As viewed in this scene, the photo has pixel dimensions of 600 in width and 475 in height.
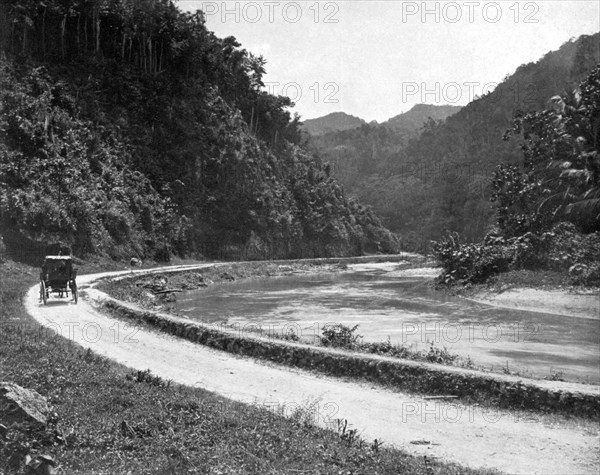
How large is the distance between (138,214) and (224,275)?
11749 millimetres

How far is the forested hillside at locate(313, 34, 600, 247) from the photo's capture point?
4124 inches

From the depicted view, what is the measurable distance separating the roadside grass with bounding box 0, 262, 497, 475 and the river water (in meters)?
6.61

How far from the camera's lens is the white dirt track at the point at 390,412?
7.41 m

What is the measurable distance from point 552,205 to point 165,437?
117 ft

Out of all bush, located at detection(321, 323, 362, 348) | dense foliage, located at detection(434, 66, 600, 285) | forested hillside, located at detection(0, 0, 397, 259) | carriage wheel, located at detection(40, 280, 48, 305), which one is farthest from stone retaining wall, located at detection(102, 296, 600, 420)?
forested hillside, located at detection(0, 0, 397, 259)

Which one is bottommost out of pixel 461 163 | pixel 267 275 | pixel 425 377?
pixel 267 275

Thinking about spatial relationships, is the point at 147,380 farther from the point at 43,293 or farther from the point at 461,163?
the point at 461,163

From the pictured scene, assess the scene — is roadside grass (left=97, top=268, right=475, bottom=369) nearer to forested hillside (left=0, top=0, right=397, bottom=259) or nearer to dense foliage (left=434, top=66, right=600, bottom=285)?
forested hillside (left=0, top=0, right=397, bottom=259)

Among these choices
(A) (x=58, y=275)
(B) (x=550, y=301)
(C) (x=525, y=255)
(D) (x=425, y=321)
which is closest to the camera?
(A) (x=58, y=275)

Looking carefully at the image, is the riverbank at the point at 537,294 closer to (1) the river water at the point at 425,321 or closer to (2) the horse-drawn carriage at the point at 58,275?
(1) the river water at the point at 425,321

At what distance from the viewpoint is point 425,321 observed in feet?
→ 72.3

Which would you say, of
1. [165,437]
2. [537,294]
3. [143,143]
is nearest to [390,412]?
[165,437]

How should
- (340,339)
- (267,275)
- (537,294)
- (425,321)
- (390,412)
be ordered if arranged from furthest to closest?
(267,275)
(537,294)
(425,321)
(340,339)
(390,412)

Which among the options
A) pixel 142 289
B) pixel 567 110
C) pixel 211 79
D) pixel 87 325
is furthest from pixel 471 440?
pixel 211 79
